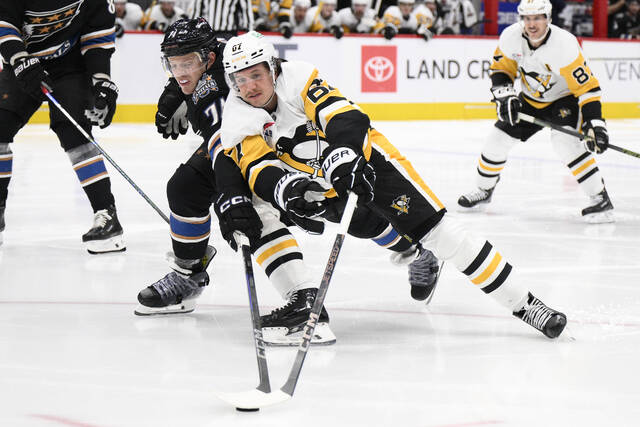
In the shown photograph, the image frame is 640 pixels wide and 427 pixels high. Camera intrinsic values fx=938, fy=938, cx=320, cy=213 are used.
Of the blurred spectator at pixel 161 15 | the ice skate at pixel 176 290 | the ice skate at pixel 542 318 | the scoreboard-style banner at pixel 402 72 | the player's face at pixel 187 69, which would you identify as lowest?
the scoreboard-style banner at pixel 402 72

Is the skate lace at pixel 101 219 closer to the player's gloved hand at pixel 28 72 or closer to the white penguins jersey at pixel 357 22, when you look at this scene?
the player's gloved hand at pixel 28 72

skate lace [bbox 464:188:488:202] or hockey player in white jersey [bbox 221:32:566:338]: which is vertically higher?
hockey player in white jersey [bbox 221:32:566:338]

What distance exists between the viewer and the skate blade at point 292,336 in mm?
2332

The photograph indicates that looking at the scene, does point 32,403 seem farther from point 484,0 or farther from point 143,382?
point 484,0

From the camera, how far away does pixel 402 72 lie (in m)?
10.1

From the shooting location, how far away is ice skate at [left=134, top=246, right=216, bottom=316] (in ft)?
8.83

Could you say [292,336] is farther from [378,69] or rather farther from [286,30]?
[378,69]

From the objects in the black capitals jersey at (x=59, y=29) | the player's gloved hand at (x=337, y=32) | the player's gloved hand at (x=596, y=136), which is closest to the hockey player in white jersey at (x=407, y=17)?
the player's gloved hand at (x=337, y=32)

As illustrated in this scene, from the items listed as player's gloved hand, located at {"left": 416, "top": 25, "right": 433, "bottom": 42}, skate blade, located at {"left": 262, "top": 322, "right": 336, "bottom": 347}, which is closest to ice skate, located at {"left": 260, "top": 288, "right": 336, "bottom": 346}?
A: skate blade, located at {"left": 262, "top": 322, "right": 336, "bottom": 347}

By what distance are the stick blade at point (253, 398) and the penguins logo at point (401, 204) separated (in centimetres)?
67

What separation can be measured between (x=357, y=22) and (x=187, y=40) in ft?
26.6

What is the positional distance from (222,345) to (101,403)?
0.51 m

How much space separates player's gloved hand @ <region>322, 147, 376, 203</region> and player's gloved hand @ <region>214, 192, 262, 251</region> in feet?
0.77

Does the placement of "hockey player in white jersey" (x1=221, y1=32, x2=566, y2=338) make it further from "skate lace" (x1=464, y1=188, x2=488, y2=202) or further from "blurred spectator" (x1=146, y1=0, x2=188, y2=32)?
"blurred spectator" (x1=146, y1=0, x2=188, y2=32)
